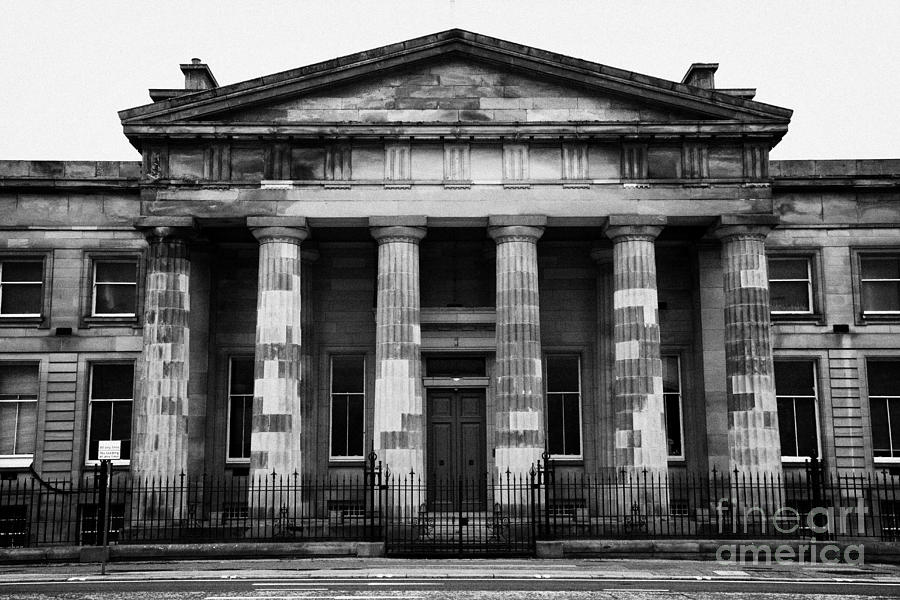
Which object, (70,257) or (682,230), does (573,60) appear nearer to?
(682,230)

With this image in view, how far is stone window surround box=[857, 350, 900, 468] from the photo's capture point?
28812 mm

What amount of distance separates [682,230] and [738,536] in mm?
9182

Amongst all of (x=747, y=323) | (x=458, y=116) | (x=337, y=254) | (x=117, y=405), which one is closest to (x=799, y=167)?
(x=747, y=323)

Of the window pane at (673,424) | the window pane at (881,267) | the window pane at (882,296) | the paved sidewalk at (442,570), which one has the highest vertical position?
the window pane at (881,267)

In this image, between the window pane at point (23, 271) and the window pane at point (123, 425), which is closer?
the window pane at point (123, 425)

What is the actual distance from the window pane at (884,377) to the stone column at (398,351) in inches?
550

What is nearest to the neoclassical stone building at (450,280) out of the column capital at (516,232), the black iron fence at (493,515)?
the column capital at (516,232)

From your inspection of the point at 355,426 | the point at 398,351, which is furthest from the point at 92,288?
the point at 398,351

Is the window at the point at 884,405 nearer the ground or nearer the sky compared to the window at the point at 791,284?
nearer the ground

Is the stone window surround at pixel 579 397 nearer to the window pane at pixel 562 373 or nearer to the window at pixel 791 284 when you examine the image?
the window pane at pixel 562 373

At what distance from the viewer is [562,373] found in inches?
1180

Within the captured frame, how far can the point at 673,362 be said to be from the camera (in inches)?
1171

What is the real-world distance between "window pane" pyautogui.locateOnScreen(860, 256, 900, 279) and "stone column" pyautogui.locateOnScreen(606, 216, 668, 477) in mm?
7911

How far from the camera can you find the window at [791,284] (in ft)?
98.0
